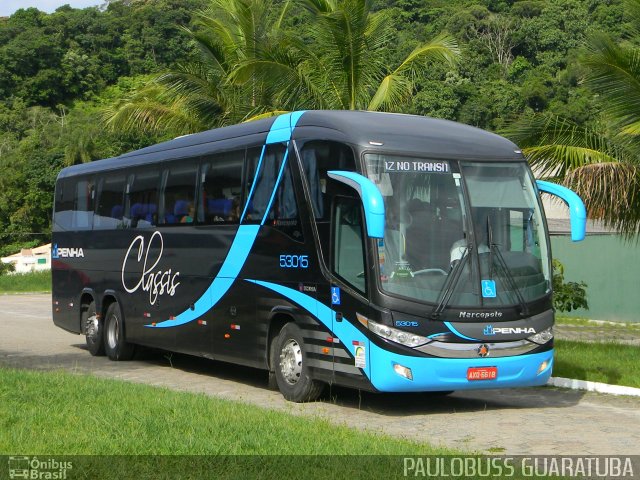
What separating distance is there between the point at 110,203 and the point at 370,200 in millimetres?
8366

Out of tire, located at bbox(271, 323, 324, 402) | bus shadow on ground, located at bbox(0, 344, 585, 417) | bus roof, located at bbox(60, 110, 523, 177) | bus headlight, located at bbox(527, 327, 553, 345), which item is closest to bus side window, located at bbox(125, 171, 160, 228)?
bus shadow on ground, located at bbox(0, 344, 585, 417)

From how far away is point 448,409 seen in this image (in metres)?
12.2

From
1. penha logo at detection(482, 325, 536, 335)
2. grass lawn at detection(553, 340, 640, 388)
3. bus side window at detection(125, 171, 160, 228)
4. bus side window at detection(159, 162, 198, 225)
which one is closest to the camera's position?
penha logo at detection(482, 325, 536, 335)

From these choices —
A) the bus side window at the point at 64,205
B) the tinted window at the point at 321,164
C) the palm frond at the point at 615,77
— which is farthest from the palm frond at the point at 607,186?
the bus side window at the point at 64,205

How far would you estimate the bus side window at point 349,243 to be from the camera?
11330mm

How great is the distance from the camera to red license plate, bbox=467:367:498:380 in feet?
36.7

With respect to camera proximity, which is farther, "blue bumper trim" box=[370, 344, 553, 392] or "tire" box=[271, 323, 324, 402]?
"tire" box=[271, 323, 324, 402]

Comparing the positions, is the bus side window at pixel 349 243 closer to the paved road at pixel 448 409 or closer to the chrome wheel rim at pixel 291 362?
the chrome wheel rim at pixel 291 362

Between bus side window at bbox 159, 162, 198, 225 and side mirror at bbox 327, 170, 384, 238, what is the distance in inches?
171

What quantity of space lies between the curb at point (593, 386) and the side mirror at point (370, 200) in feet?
14.5

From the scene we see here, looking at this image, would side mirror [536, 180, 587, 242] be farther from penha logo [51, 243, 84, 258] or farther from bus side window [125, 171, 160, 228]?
penha logo [51, 243, 84, 258]

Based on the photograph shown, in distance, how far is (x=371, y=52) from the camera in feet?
70.7

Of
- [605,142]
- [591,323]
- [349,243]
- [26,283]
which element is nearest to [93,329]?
[349,243]

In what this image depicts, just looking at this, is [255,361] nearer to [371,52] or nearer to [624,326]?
[371,52]
